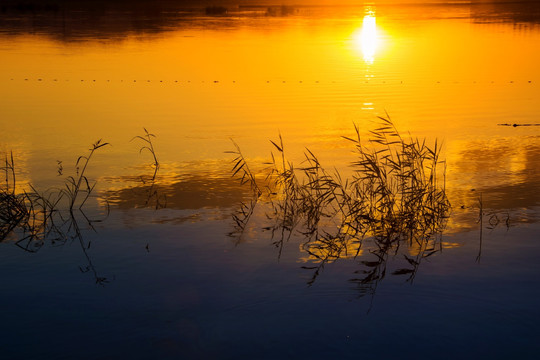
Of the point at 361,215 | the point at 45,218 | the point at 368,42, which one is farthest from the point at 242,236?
the point at 368,42

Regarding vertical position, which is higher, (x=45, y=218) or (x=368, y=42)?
(x=368, y=42)

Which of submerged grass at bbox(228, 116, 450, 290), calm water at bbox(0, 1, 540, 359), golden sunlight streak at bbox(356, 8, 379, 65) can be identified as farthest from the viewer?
golden sunlight streak at bbox(356, 8, 379, 65)

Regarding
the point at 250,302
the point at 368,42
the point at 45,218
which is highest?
the point at 368,42

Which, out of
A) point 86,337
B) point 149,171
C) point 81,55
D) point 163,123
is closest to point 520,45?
point 81,55

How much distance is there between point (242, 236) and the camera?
10.7 metres

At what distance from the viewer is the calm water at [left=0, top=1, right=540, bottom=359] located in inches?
298

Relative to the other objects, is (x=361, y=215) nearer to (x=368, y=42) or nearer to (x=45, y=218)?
(x=45, y=218)

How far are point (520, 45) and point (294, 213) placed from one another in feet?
109

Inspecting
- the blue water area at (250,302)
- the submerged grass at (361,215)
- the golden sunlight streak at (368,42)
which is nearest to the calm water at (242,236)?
the blue water area at (250,302)

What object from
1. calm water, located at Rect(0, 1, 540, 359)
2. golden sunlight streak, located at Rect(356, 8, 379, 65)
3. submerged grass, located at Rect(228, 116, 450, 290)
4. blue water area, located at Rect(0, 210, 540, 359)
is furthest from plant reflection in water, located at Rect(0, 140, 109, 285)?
golden sunlight streak, located at Rect(356, 8, 379, 65)

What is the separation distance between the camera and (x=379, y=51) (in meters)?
42.6

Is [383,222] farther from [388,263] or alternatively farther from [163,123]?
[163,123]

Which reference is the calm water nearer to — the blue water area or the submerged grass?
the blue water area

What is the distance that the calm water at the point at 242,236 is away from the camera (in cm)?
756
